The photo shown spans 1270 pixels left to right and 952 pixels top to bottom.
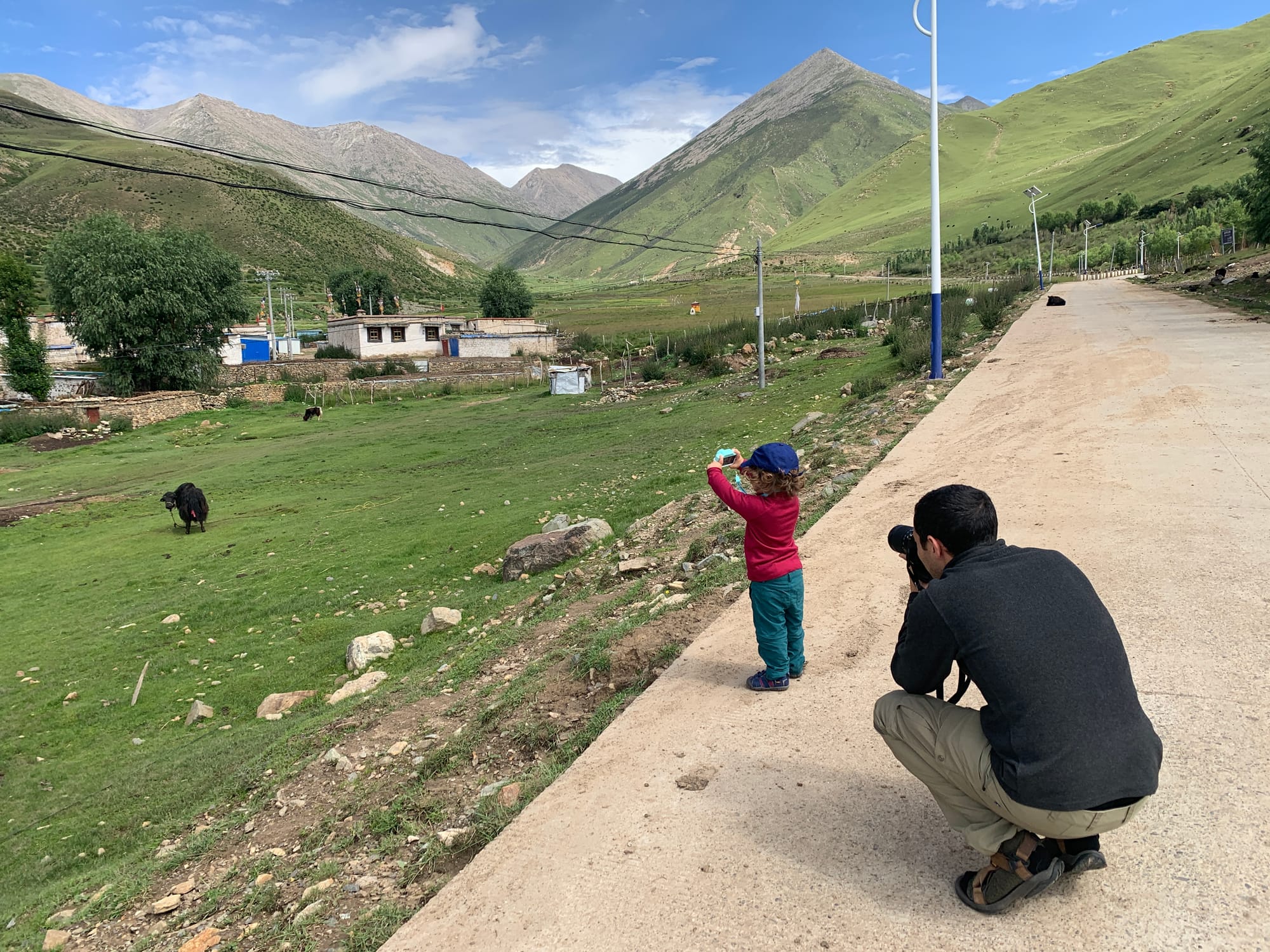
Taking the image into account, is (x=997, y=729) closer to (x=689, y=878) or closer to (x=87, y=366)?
(x=689, y=878)

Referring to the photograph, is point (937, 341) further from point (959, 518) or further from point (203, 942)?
point (203, 942)

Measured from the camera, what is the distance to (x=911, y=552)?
3.01 meters

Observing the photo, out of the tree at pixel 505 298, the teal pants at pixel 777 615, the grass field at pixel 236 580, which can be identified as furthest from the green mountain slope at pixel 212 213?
the teal pants at pixel 777 615

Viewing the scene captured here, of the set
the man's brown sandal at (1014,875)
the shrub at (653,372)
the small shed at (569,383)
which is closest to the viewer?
the man's brown sandal at (1014,875)

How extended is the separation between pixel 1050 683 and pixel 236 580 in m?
14.0

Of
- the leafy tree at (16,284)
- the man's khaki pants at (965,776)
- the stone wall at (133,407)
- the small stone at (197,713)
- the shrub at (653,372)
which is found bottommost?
the small stone at (197,713)

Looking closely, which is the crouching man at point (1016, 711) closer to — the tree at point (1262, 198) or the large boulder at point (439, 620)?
the large boulder at point (439, 620)

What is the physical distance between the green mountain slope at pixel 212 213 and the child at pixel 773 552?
122 metres

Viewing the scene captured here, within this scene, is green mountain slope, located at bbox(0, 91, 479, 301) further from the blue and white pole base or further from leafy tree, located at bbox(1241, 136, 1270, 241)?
the blue and white pole base

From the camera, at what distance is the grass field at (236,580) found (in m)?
6.63

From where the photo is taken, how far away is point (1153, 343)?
17250 millimetres

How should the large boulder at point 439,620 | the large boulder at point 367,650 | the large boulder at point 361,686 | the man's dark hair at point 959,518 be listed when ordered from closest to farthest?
the man's dark hair at point 959,518 < the large boulder at point 361,686 < the large boulder at point 367,650 < the large boulder at point 439,620

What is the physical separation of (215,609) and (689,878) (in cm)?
1128

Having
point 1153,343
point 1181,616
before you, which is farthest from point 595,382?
point 1181,616
